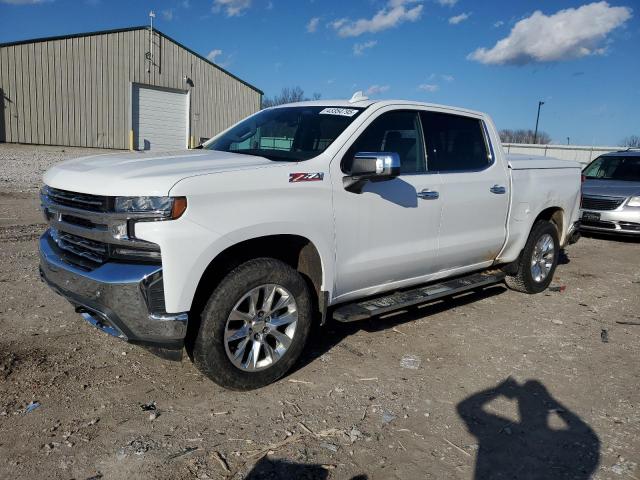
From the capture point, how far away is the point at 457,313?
5.60 meters

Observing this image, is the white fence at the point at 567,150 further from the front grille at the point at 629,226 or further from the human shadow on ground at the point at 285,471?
the human shadow on ground at the point at 285,471

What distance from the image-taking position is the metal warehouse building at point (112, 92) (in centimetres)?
2188

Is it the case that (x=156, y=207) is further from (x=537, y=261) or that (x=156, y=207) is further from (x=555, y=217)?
(x=555, y=217)

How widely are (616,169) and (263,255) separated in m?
10.6

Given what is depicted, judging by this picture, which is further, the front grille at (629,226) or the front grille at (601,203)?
the front grille at (601,203)

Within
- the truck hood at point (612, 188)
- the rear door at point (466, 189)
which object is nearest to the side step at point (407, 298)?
the rear door at point (466, 189)

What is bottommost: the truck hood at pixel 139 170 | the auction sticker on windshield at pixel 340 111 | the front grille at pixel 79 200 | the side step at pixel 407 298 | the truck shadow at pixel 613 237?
the truck shadow at pixel 613 237

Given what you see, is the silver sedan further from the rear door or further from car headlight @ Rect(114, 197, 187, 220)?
car headlight @ Rect(114, 197, 187, 220)

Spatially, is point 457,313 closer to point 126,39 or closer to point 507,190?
point 507,190

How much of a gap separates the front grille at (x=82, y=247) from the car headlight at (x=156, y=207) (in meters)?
0.33

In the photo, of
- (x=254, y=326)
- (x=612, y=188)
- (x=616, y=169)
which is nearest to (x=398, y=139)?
(x=254, y=326)

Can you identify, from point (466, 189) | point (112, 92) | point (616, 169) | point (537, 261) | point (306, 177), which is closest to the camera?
point (306, 177)

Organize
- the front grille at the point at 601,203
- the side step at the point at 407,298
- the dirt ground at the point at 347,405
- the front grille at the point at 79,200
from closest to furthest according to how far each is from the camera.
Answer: the dirt ground at the point at 347,405 → the front grille at the point at 79,200 → the side step at the point at 407,298 → the front grille at the point at 601,203

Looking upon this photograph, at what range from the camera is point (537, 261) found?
6.32 m
